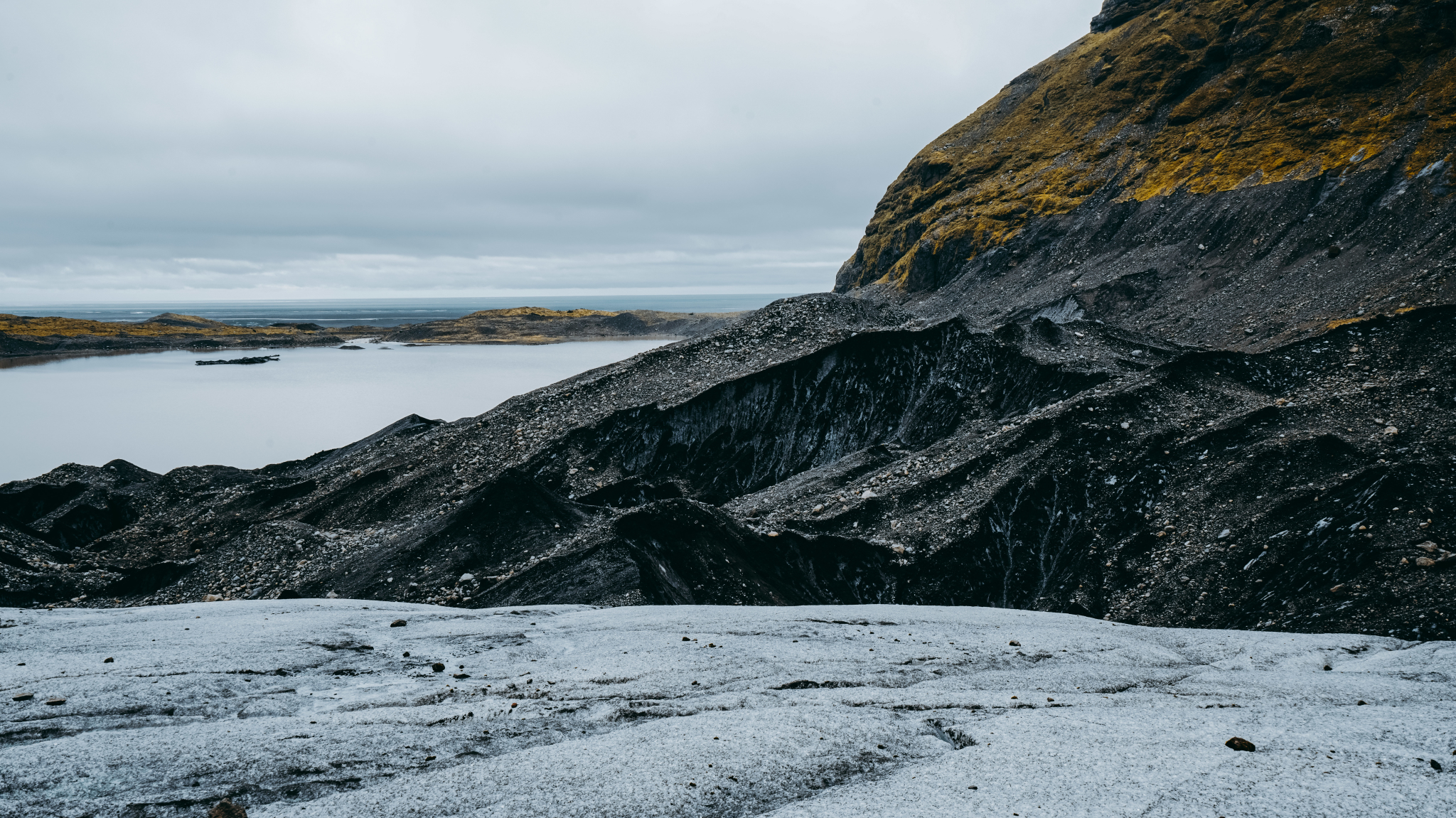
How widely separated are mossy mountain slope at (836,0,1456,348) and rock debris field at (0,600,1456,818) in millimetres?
27099

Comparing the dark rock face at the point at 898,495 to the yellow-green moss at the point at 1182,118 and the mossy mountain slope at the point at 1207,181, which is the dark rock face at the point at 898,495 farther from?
the yellow-green moss at the point at 1182,118

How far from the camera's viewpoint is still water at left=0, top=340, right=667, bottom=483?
123 feet

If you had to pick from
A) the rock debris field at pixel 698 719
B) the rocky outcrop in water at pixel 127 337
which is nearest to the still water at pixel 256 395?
the rocky outcrop in water at pixel 127 337

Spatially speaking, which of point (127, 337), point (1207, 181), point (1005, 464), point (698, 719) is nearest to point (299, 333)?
point (127, 337)

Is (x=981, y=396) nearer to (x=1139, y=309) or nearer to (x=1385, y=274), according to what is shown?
(x=1385, y=274)

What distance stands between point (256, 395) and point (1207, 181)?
68773 millimetres

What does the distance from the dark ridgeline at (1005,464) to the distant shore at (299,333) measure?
54.0 m

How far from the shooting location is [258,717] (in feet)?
22.2

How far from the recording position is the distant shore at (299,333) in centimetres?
8834

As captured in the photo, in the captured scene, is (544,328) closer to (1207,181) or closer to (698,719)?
(1207,181)

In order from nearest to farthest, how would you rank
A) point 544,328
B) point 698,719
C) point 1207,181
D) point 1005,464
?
point 698,719 → point 1005,464 → point 1207,181 → point 544,328

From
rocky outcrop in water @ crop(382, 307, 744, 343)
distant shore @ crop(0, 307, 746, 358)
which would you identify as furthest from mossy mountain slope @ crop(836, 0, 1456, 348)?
rocky outcrop in water @ crop(382, 307, 744, 343)

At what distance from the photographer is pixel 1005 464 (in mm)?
19266

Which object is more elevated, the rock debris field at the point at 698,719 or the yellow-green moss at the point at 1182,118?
the yellow-green moss at the point at 1182,118
